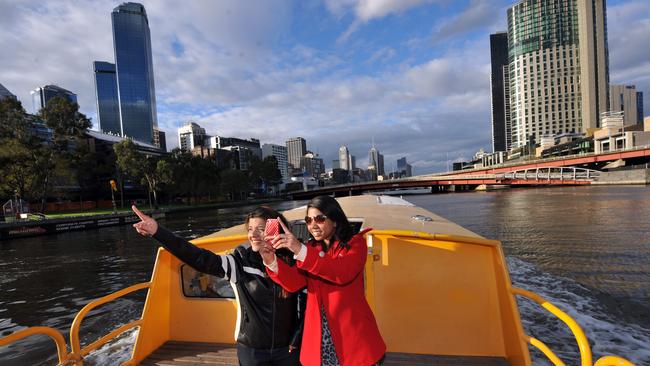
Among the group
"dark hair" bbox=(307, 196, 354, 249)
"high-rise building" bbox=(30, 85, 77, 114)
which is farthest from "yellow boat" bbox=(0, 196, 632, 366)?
"high-rise building" bbox=(30, 85, 77, 114)

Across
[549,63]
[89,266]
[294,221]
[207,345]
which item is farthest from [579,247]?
[549,63]

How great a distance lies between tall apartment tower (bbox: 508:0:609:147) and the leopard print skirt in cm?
18870

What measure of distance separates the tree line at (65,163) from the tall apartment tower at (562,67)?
162 m

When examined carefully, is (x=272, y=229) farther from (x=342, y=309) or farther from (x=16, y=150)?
(x=16, y=150)

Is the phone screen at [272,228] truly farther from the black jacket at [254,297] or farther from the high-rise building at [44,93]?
the high-rise building at [44,93]

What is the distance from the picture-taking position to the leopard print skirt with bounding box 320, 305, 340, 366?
2.43 m

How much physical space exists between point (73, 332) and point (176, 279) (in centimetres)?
158

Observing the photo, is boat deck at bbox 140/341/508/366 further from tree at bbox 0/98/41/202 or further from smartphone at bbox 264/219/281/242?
tree at bbox 0/98/41/202

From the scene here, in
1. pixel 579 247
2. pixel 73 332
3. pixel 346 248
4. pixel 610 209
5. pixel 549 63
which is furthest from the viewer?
pixel 549 63

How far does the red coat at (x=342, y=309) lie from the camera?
236 cm

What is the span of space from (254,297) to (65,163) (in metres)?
54.1

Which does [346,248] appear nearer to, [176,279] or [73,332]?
[73,332]

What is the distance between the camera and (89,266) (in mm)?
16797

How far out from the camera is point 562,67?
16312 centimetres
